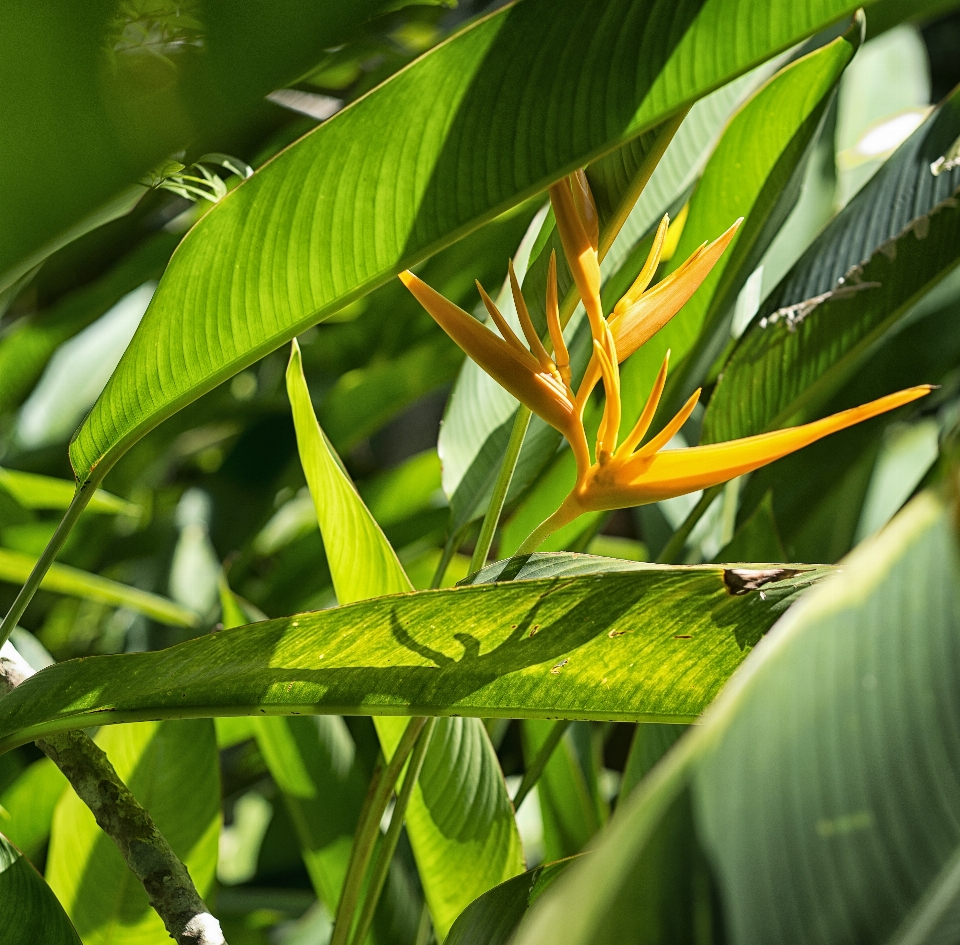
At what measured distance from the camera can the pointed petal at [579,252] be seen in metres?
0.31

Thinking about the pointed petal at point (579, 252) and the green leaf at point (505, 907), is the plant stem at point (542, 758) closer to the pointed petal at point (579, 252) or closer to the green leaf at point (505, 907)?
the green leaf at point (505, 907)

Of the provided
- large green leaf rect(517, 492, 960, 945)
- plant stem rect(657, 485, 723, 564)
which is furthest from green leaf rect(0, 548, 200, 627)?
large green leaf rect(517, 492, 960, 945)

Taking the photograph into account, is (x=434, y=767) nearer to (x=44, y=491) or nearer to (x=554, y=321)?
(x=554, y=321)

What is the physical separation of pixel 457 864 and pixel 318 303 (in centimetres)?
32

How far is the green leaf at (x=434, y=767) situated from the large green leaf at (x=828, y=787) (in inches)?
12.3

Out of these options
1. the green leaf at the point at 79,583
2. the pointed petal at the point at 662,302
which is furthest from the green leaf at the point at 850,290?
the green leaf at the point at 79,583

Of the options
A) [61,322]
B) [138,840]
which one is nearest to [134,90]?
[138,840]

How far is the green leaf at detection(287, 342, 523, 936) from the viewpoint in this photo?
18.1 inches

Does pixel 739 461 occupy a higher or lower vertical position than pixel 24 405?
lower

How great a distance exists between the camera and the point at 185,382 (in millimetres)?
349

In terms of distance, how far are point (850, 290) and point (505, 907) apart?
0.36 metres

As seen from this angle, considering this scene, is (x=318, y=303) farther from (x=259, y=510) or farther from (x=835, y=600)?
(x=259, y=510)

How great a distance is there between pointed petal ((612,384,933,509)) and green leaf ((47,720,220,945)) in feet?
1.04

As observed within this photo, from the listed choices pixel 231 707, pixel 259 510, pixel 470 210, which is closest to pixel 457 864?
pixel 231 707
